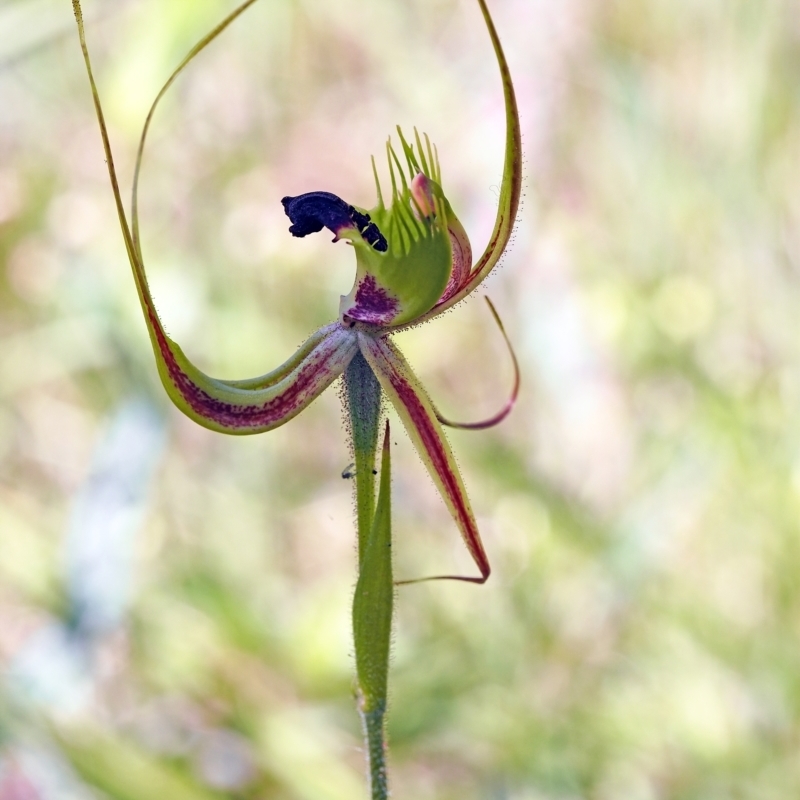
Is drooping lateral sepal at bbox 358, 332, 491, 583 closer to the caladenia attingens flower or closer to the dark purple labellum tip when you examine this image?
the caladenia attingens flower

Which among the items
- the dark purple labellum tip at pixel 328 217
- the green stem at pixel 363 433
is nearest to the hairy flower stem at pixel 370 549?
the green stem at pixel 363 433

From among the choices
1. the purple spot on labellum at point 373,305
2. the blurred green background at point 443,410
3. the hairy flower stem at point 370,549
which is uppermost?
the blurred green background at point 443,410

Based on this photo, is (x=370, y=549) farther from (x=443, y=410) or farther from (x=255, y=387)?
(x=443, y=410)

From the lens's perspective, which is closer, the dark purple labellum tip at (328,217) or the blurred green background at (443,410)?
the dark purple labellum tip at (328,217)

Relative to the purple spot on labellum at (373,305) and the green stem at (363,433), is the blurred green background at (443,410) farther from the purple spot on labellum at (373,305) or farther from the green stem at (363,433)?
the purple spot on labellum at (373,305)

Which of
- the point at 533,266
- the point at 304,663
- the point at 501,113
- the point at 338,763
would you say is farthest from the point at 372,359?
the point at 501,113

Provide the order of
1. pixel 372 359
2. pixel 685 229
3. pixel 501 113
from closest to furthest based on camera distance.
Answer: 1. pixel 372 359
2. pixel 685 229
3. pixel 501 113

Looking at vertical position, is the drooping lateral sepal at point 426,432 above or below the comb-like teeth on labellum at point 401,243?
below

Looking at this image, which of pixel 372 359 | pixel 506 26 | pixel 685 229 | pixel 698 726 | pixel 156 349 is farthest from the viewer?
pixel 506 26

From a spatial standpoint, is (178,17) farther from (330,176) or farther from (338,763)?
(338,763)
